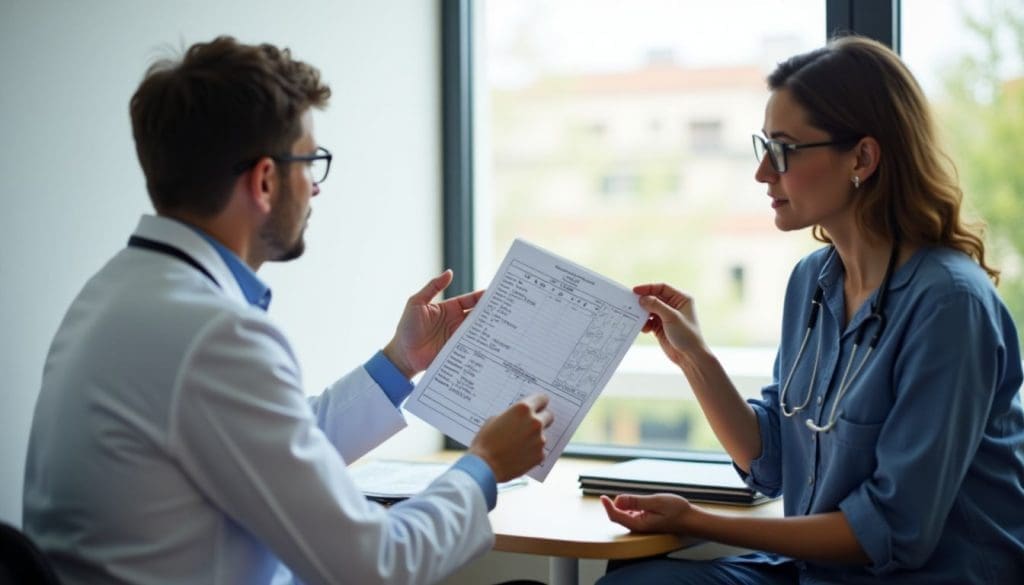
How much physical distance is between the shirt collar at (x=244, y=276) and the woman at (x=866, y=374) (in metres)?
0.74

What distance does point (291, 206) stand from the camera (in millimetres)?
1745

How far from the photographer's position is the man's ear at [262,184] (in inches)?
65.3

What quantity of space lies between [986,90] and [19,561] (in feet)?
7.84

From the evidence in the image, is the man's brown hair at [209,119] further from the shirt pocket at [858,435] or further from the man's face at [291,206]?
the shirt pocket at [858,435]

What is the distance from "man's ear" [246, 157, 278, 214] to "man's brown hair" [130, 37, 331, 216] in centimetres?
2

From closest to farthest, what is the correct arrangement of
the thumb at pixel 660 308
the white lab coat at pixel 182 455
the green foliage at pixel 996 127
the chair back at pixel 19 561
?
the chair back at pixel 19 561 → the white lab coat at pixel 182 455 → the thumb at pixel 660 308 → the green foliage at pixel 996 127

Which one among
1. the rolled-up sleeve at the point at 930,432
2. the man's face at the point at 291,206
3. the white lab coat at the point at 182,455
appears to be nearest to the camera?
the white lab coat at the point at 182,455

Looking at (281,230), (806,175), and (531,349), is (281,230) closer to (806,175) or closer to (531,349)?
(531,349)

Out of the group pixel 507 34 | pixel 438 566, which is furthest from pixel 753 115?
pixel 438 566

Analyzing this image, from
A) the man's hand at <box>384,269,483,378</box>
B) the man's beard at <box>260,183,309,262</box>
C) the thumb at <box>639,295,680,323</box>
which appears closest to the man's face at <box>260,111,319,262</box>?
the man's beard at <box>260,183,309,262</box>

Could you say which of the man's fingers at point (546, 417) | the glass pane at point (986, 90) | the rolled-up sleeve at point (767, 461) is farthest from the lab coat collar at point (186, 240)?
the glass pane at point (986, 90)

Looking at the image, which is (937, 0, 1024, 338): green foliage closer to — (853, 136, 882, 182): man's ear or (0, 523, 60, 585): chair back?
(853, 136, 882, 182): man's ear

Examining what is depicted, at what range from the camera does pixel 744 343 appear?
10.7ft

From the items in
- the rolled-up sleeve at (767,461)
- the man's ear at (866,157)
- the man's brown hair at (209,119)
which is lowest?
the rolled-up sleeve at (767,461)
